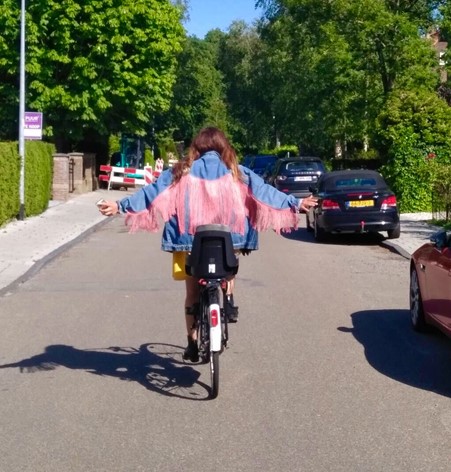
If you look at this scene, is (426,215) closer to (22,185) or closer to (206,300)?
(22,185)

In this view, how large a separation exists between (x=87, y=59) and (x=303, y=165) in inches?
387

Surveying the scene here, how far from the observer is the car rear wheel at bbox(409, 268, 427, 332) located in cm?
995

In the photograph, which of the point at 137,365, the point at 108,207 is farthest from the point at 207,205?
the point at 137,365

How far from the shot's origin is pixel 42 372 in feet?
27.3

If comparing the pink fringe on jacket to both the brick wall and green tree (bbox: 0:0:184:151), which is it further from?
green tree (bbox: 0:0:184:151)

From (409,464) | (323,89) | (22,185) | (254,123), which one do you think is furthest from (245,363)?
(254,123)

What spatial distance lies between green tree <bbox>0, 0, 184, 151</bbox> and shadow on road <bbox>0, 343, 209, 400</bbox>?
2872 cm

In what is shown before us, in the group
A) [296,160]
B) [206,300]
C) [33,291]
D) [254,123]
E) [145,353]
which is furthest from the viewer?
[254,123]

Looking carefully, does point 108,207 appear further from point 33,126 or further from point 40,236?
point 33,126

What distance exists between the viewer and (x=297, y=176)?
104 ft

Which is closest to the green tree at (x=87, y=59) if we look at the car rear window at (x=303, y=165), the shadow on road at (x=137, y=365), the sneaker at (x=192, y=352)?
the car rear window at (x=303, y=165)

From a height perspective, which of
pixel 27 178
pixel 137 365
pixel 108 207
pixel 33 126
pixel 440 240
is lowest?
pixel 137 365

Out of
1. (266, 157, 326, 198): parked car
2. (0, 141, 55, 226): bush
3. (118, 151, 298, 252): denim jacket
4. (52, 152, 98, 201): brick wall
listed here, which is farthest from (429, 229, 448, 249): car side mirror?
(52, 152, 98, 201): brick wall

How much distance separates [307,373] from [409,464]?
2.40 meters
